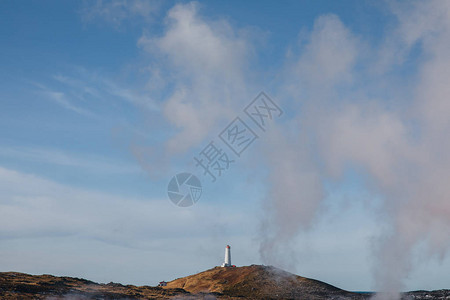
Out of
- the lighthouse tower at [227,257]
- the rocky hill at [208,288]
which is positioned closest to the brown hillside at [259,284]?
the rocky hill at [208,288]

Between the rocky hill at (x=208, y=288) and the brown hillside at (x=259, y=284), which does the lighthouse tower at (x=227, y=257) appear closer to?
the rocky hill at (x=208, y=288)

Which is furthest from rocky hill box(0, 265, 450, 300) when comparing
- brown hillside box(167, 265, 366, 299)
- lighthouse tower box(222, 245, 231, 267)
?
lighthouse tower box(222, 245, 231, 267)

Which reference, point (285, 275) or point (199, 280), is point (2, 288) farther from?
point (285, 275)

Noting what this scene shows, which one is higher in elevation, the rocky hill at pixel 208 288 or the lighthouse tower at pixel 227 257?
the lighthouse tower at pixel 227 257

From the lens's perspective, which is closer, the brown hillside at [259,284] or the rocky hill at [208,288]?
the rocky hill at [208,288]

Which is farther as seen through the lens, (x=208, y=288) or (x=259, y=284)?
(x=208, y=288)

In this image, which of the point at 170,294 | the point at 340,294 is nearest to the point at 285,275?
the point at 340,294

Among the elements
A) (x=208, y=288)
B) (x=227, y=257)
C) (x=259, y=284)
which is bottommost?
(x=208, y=288)

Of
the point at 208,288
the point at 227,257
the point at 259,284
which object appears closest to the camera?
the point at 259,284

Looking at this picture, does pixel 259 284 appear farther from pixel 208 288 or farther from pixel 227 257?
pixel 227 257

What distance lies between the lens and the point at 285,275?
104m

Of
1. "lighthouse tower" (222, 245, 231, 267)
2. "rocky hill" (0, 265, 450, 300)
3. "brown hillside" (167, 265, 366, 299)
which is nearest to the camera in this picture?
"rocky hill" (0, 265, 450, 300)

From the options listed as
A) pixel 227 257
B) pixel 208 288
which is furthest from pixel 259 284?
pixel 227 257

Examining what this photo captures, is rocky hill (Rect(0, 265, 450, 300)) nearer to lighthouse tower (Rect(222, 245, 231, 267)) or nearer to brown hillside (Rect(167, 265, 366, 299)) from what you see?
brown hillside (Rect(167, 265, 366, 299))
